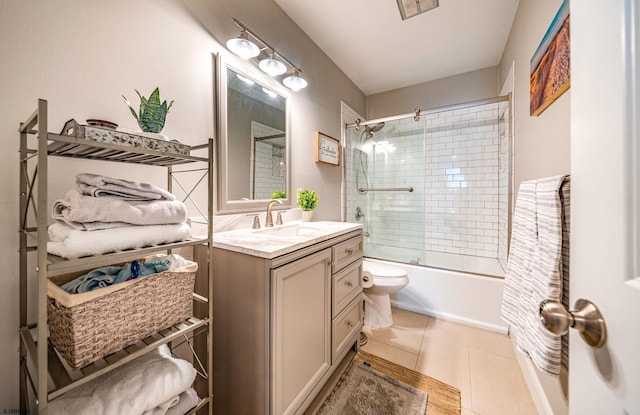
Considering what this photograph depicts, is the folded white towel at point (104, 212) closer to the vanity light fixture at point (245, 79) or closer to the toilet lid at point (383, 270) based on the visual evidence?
the vanity light fixture at point (245, 79)

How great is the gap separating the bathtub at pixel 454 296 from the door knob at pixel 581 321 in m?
1.96

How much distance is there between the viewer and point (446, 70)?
2629mm

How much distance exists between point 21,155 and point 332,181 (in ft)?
6.62

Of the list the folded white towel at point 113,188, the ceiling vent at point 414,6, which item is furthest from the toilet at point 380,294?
the ceiling vent at point 414,6

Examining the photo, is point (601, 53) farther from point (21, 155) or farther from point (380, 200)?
point (380, 200)

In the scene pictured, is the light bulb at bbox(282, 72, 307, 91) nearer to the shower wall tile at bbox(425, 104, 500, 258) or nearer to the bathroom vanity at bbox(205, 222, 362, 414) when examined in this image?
the bathroom vanity at bbox(205, 222, 362, 414)

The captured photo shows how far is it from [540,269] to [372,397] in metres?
1.07

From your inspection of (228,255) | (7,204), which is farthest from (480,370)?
(7,204)

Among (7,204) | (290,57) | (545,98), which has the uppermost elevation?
(290,57)

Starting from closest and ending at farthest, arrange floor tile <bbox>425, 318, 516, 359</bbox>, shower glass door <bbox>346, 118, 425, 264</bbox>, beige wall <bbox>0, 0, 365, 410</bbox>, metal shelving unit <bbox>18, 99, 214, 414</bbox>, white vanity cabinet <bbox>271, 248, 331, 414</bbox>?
metal shelving unit <bbox>18, 99, 214, 414</bbox> < beige wall <bbox>0, 0, 365, 410</bbox> < white vanity cabinet <bbox>271, 248, 331, 414</bbox> < floor tile <bbox>425, 318, 516, 359</bbox> < shower glass door <bbox>346, 118, 425, 264</bbox>

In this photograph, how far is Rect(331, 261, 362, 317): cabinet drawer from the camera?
54.1 inches

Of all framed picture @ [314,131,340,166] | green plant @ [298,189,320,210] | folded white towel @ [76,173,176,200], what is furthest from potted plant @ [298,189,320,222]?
folded white towel @ [76,173,176,200]

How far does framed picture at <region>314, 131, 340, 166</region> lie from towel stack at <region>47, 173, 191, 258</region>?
152cm

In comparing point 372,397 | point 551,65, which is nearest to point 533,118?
point 551,65
